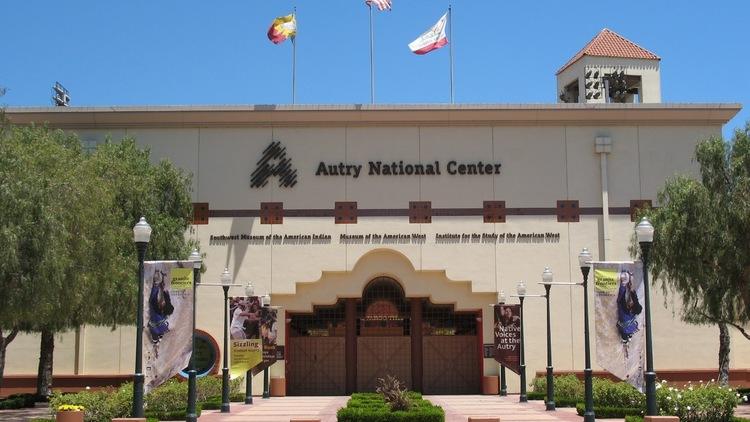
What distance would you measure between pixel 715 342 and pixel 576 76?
23991 mm

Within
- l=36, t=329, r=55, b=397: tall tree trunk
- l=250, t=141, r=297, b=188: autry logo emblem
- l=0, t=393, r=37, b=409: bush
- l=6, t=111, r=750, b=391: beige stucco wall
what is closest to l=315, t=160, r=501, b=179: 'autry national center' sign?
Result: l=6, t=111, r=750, b=391: beige stucco wall

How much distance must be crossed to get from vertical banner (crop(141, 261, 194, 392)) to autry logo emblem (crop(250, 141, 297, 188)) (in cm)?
1798

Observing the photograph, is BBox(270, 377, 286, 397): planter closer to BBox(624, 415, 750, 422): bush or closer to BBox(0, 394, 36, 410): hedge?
BBox(0, 394, 36, 410): hedge

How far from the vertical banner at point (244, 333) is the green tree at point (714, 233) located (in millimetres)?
13863

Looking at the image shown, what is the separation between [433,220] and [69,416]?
20602 mm

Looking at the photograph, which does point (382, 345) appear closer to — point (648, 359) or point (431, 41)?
point (431, 41)

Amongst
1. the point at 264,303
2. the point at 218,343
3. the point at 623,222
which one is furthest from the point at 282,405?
the point at 623,222

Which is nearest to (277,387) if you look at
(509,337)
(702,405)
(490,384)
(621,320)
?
(490,384)

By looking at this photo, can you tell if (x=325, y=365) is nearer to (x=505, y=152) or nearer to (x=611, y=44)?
(x=505, y=152)

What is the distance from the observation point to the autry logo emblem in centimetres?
3856

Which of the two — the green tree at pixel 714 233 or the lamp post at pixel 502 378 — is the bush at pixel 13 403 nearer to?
the lamp post at pixel 502 378

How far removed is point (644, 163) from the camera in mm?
39000

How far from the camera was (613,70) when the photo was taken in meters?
55.2

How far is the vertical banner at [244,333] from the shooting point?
30406 mm
